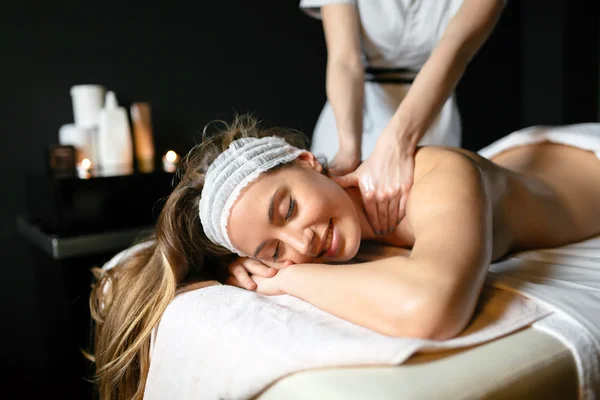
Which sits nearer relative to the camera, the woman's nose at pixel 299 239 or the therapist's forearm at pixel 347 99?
the woman's nose at pixel 299 239

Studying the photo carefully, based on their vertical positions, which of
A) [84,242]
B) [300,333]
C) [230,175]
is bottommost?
[84,242]

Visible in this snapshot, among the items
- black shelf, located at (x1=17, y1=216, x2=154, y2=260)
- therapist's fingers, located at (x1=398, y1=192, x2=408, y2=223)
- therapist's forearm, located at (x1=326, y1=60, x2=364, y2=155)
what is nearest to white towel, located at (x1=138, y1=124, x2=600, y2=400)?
therapist's fingers, located at (x1=398, y1=192, x2=408, y2=223)

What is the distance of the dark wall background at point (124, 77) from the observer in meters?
2.36

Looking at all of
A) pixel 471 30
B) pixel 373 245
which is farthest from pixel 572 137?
pixel 373 245

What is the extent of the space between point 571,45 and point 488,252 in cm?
362

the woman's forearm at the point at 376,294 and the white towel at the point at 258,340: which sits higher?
the woman's forearm at the point at 376,294

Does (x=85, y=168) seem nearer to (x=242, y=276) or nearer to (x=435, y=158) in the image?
(x=242, y=276)

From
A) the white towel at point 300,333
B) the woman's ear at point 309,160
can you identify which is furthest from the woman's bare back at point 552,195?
the woman's ear at point 309,160

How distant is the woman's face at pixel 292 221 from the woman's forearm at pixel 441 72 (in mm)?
291

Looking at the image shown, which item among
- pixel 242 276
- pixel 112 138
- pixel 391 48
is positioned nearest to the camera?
pixel 242 276

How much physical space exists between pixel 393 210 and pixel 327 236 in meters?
0.24

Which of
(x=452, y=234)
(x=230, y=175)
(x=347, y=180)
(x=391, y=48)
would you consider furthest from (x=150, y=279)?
(x=391, y=48)

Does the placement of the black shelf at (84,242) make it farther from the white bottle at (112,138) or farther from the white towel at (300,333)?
the white towel at (300,333)

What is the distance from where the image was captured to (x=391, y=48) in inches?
82.9
